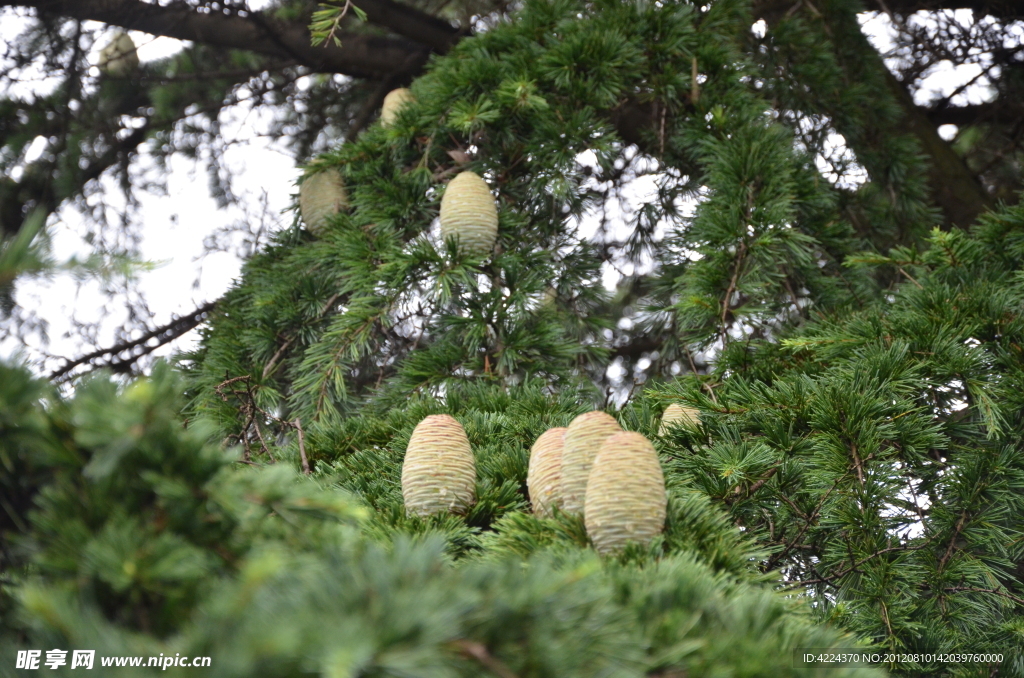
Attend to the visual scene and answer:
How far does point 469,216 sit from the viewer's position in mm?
1210

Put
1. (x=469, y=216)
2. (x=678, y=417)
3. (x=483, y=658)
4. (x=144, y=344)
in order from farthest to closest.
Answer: (x=144, y=344) → (x=469, y=216) → (x=678, y=417) → (x=483, y=658)

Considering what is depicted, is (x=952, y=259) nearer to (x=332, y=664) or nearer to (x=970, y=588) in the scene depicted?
(x=970, y=588)

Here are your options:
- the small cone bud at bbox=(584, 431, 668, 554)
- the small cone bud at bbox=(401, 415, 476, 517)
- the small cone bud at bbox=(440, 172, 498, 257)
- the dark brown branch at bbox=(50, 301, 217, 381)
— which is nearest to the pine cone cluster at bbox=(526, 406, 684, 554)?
the small cone bud at bbox=(584, 431, 668, 554)

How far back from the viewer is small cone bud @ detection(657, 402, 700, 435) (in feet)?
3.06

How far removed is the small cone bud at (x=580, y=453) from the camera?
26.8 inches

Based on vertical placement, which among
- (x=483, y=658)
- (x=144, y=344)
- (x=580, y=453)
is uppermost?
(x=144, y=344)

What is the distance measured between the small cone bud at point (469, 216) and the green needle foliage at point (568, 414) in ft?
0.11

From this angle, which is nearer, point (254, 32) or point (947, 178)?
point (254, 32)

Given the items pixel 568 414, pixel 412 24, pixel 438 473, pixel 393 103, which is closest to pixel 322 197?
pixel 393 103

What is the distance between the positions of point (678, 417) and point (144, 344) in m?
1.18

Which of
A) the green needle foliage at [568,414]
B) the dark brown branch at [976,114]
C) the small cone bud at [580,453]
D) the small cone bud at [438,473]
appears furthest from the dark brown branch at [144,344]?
the dark brown branch at [976,114]

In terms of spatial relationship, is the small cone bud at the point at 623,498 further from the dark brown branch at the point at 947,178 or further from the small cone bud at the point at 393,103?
the dark brown branch at the point at 947,178

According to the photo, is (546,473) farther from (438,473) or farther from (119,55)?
(119,55)

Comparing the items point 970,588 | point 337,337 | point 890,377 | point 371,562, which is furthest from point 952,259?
point 371,562
